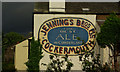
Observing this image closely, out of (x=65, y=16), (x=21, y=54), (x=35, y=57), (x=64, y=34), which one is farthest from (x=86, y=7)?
(x=21, y=54)

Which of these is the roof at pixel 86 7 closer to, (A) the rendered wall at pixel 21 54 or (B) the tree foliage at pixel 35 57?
(B) the tree foliage at pixel 35 57

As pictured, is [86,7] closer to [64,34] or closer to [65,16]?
[65,16]

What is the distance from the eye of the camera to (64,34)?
63.2 feet

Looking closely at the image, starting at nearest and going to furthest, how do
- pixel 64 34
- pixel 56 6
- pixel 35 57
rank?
pixel 35 57
pixel 64 34
pixel 56 6

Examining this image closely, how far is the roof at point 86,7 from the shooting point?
20875 mm

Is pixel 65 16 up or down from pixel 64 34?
up

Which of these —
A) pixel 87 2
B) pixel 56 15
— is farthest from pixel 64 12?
pixel 87 2

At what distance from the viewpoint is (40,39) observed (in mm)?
19203

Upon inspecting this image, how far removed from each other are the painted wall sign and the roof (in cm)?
161

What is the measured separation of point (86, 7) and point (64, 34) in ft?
17.2

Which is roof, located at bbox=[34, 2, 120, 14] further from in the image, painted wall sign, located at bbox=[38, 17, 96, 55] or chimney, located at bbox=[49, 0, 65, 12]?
painted wall sign, located at bbox=[38, 17, 96, 55]

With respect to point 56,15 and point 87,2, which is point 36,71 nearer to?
point 56,15

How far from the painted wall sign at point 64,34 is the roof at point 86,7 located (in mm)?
1612

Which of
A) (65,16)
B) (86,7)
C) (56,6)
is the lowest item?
(65,16)
